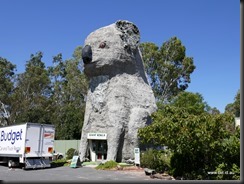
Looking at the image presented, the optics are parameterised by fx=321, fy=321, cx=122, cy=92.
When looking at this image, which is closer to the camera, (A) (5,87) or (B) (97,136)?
(B) (97,136)

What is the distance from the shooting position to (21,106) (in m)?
46.3

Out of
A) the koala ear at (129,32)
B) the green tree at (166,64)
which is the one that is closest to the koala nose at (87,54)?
the koala ear at (129,32)

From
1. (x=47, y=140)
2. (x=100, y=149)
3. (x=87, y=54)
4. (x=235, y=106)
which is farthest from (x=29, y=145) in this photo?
(x=235, y=106)

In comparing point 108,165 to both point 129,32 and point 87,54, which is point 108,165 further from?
point 129,32

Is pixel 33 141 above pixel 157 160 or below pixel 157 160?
above

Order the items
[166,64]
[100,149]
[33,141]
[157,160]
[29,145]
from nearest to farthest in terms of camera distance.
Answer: [157,160] → [29,145] → [33,141] → [100,149] → [166,64]

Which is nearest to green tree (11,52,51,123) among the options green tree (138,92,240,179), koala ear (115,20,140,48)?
koala ear (115,20,140,48)

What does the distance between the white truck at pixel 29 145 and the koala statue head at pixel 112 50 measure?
548 cm

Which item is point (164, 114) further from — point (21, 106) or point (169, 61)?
point (21, 106)

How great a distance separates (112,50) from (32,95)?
92.7 ft

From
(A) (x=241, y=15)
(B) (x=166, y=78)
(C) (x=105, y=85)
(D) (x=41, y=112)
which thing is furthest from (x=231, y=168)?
(D) (x=41, y=112)

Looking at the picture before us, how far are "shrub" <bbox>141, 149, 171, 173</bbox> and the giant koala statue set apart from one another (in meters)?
2.22

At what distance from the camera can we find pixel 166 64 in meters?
44.1

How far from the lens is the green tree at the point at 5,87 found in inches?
1825
